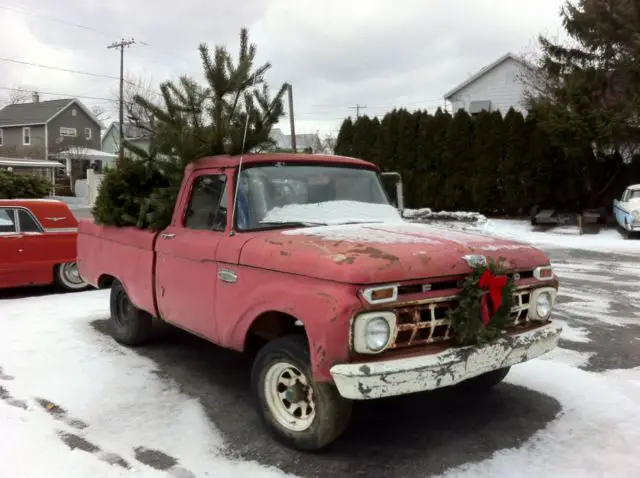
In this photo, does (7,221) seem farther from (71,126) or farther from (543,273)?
(71,126)

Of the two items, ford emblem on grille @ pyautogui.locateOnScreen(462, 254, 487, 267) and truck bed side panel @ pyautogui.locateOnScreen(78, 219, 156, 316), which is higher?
ford emblem on grille @ pyautogui.locateOnScreen(462, 254, 487, 267)

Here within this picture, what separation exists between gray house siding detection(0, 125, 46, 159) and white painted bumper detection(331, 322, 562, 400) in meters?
53.6

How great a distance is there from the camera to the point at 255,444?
3891 mm

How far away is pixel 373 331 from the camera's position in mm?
3312

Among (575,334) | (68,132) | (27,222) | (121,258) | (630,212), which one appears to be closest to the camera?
(121,258)

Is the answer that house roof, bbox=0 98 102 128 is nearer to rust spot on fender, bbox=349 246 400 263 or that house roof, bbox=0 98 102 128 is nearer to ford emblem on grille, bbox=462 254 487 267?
rust spot on fender, bbox=349 246 400 263

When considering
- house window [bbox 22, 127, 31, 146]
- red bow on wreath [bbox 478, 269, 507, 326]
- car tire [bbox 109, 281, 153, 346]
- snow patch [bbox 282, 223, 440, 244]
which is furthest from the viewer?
house window [bbox 22, 127, 31, 146]

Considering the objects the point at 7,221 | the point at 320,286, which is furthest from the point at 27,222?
the point at 320,286

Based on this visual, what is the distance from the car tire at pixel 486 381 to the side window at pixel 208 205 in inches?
93.4

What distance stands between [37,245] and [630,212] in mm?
15557

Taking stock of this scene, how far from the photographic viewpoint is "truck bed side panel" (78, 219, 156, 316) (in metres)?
5.43

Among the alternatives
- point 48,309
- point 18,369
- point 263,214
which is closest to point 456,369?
point 263,214

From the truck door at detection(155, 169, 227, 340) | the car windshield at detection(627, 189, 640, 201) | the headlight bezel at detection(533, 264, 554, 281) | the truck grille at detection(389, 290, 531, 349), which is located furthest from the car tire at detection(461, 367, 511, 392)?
the car windshield at detection(627, 189, 640, 201)

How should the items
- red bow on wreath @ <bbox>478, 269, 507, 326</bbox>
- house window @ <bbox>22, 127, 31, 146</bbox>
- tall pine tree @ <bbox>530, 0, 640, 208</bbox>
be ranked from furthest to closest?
house window @ <bbox>22, 127, 31, 146</bbox> → tall pine tree @ <bbox>530, 0, 640, 208</bbox> → red bow on wreath @ <bbox>478, 269, 507, 326</bbox>
